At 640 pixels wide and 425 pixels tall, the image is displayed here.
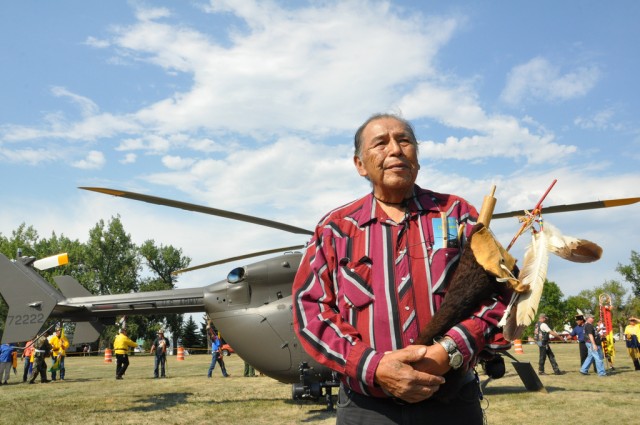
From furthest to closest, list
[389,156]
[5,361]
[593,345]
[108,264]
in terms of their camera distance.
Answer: [108,264] → [5,361] → [593,345] → [389,156]

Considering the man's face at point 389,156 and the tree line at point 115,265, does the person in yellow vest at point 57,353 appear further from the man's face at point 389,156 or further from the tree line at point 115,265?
the tree line at point 115,265

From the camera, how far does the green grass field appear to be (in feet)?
26.4

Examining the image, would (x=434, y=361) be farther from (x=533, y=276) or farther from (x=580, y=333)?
(x=580, y=333)

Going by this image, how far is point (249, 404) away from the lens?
9.77m

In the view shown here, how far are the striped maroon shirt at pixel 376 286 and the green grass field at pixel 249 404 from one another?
15.9 ft

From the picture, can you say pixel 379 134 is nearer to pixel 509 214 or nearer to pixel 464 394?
pixel 464 394

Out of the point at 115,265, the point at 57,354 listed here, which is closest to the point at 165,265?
the point at 115,265

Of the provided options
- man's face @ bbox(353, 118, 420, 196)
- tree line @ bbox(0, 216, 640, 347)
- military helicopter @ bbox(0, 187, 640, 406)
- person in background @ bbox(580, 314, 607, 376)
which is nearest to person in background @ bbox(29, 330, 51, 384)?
military helicopter @ bbox(0, 187, 640, 406)

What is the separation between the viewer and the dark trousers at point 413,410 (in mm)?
1884

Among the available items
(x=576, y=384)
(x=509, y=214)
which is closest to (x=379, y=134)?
(x=509, y=214)

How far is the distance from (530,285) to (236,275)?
22.0ft

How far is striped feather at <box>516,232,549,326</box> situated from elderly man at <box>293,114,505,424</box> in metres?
0.12

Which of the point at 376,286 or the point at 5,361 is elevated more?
the point at 376,286

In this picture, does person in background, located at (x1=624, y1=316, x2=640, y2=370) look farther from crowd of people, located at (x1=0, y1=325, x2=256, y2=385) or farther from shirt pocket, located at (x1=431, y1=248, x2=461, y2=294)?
shirt pocket, located at (x1=431, y1=248, x2=461, y2=294)
